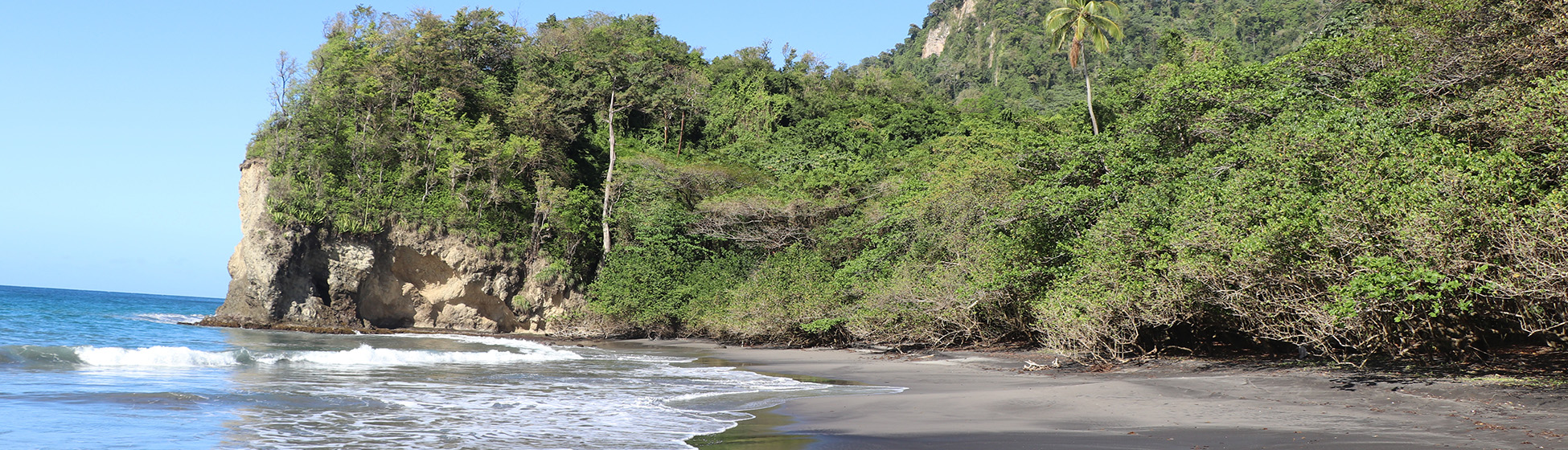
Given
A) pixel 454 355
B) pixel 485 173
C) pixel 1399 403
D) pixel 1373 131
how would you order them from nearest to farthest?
pixel 1399 403
pixel 1373 131
pixel 454 355
pixel 485 173

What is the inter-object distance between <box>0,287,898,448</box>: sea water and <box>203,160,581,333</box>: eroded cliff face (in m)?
12.4

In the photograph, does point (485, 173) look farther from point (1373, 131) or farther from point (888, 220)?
point (1373, 131)

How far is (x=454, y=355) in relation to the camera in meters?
20.7

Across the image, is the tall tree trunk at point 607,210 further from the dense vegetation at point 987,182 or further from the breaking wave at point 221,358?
the breaking wave at point 221,358

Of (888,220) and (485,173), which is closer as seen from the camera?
(888,220)

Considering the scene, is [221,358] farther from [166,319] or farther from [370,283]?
[166,319]

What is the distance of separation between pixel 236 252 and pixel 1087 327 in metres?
35.1

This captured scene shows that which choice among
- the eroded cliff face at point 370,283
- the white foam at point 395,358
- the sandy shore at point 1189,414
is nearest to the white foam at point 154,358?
the white foam at point 395,358

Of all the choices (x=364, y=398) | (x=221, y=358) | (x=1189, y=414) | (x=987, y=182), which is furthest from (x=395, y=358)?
(x=1189, y=414)

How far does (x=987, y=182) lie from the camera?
2281 centimetres

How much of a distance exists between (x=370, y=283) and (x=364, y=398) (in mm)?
25481

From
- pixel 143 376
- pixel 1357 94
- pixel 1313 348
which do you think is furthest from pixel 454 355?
pixel 1357 94

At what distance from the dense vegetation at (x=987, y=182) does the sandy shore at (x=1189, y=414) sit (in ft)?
3.15

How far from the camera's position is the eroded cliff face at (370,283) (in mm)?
32719
